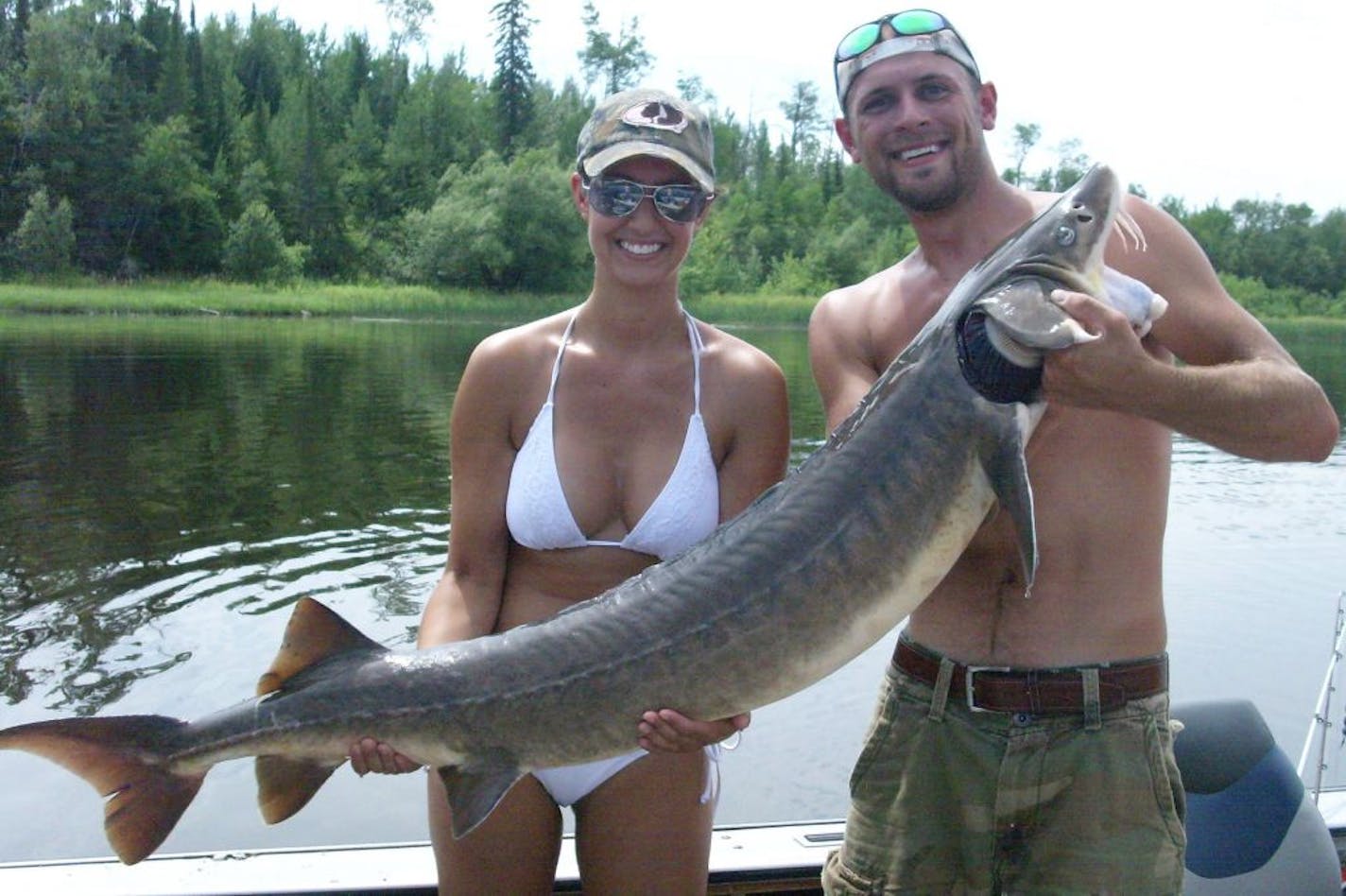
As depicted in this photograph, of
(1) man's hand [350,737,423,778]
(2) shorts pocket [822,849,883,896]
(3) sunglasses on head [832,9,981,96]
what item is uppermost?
(3) sunglasses on head [832,9,981,96]

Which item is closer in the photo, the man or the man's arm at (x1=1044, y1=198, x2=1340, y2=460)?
the man's arm at (x1=1044, y1=198, x2=1340, y2=460)

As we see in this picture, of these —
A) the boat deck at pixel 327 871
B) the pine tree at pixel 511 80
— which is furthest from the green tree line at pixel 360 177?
the boat deck at pixel 327 871

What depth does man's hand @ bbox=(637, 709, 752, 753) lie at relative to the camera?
2857 millimetres

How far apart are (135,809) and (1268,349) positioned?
2.86m

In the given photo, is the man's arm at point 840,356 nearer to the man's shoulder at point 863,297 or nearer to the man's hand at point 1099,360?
the man's shoulder at point 863,297

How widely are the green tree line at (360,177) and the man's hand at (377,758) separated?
191ft

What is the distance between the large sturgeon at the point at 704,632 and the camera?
2643mm

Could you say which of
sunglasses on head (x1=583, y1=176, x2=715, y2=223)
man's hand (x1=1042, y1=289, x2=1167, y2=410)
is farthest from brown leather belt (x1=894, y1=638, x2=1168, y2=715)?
sunglasses on head (x1=583, y1=176, x2=715, y2=223)

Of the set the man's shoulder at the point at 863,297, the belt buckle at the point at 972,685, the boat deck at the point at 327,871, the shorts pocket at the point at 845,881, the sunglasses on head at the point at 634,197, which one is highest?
the sunglasses on head at the point at 634,197

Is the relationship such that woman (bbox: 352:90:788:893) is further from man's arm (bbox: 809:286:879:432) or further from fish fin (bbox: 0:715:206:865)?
fish fin (bbox: 0:715:206:865)

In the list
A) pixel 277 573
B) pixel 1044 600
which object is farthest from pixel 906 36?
pixel 277 573

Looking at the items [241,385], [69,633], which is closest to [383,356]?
[241,385]

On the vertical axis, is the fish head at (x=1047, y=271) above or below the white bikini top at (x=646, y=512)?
above

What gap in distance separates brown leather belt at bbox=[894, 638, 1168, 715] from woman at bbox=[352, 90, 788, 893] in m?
0.71
